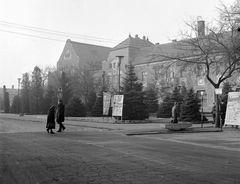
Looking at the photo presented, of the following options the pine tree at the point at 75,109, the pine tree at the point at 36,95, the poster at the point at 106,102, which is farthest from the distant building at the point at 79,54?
the poster at the point at 106,102

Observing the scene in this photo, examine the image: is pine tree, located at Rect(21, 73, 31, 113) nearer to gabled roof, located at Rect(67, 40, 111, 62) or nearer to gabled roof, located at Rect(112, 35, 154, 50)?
gabled roof, located at Rect(112, 35, 154, 50)

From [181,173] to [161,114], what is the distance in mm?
34956

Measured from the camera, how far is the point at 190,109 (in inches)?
1246

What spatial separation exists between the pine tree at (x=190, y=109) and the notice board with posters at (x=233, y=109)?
10039mm

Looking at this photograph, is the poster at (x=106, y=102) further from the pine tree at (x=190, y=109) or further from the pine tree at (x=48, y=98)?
the pine tree at (x=48, y=98)

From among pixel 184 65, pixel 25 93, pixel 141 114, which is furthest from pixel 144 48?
pixel 184 65

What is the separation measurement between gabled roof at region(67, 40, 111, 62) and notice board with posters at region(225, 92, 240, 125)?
7246 centimetres

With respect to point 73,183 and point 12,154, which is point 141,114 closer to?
point 12,154

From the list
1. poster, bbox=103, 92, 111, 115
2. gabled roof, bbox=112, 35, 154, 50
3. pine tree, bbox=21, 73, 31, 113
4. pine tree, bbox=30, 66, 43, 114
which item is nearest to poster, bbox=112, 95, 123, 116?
poster, bbox=103, 92, 111, 115

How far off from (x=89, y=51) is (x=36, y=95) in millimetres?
45084

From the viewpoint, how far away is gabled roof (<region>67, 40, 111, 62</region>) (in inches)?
3780

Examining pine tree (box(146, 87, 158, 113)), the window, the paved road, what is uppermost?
the window

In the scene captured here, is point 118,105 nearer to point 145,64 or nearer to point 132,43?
point 145,64

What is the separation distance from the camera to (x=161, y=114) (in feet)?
138
